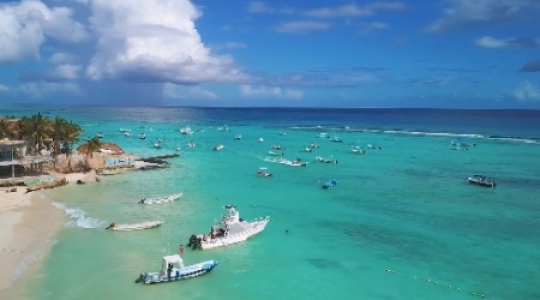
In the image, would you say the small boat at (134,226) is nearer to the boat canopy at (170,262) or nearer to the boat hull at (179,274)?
the boat hull at (179,274)

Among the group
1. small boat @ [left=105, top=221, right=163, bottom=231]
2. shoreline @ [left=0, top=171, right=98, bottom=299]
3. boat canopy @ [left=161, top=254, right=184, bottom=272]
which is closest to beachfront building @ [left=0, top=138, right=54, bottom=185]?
shoreline @ [left=0, top=171, right=98, bottom=299]

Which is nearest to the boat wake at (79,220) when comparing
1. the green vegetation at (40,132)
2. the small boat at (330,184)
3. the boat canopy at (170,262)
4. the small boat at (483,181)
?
the boat canopy at (170,262)

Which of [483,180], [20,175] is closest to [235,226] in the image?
[20,175]

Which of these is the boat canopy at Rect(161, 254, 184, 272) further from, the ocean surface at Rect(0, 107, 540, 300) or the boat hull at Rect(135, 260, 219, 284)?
the ocean surface at Rect(0, 107, 540, 300)

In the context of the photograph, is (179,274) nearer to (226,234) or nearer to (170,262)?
(170,262)

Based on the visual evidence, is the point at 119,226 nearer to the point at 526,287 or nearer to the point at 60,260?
the point at 60,260

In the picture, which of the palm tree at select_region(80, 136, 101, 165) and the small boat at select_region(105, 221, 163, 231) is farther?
the palm tree at select_region(80, 136, 101, 165)

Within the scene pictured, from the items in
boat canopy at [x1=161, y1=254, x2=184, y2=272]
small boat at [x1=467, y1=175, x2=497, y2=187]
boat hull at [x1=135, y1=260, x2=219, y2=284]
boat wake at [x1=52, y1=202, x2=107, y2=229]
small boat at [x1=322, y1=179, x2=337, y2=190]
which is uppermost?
small boat at [x1=467, y1=175, x2=497, y2=187]

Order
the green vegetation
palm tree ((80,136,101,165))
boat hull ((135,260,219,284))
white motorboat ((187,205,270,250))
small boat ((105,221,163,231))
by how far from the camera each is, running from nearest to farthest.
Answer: boat hull ((135,260,219,284)) → white motorboat ((187,205,270,250)) → small boat ((105,221,163,231)) → the green vegetation → palm tree ((80,136,101,165))
